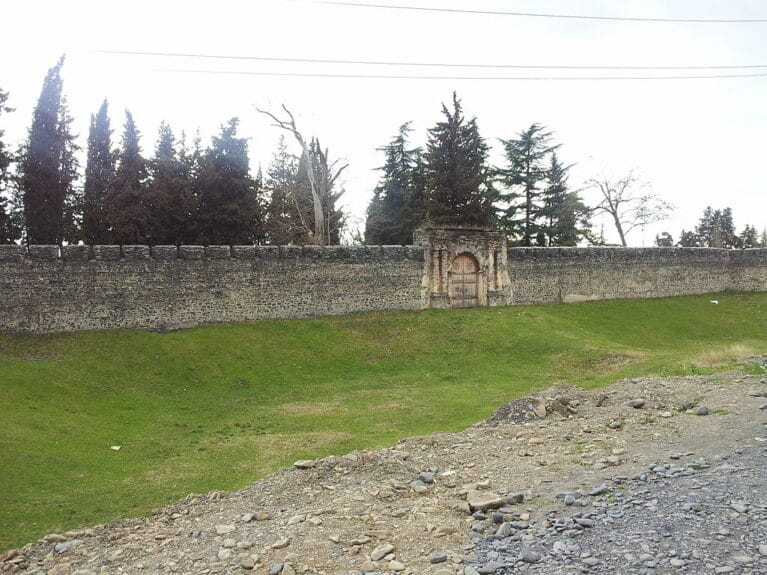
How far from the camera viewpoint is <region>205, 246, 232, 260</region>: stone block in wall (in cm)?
2134

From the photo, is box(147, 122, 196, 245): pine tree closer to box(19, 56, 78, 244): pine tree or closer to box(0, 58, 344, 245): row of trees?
box(0, 58, 344, 245): row of trees

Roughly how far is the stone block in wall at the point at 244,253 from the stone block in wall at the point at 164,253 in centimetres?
209

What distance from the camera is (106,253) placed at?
1984 cm

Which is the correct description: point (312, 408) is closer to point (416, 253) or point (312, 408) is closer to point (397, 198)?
point (416, 253)

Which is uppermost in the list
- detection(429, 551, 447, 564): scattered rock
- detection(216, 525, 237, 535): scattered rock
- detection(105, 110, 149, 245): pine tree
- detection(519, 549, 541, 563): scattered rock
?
detection(105, 110, 149, 245): pine tree

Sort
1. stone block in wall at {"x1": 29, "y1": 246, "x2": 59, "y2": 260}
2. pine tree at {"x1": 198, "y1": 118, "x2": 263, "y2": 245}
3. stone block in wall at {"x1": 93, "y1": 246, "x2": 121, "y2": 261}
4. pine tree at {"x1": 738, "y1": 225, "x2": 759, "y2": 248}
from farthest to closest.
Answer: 1. pine tree at {"x1": 738, "y1": 225, "x2": 759, "y2": 248}
2. pine tree at {"x1": 198, "y1": 118, "x2": 263, "y2": 245}
3. stone block in wall at {"x1": 93, "y1": 246, "x2": 121, "y2": 261}
4. stone block in wall at {"x1": 29, "y1": 246, "x2": 59, "y2": 260}

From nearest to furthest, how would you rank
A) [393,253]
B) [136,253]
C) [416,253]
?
[136,253], [393,253], [416,253]

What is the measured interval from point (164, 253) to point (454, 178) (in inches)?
855

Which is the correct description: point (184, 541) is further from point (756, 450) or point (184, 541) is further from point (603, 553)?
point (756, 450)

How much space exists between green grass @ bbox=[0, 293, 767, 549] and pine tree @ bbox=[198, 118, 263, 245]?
36.5 ft

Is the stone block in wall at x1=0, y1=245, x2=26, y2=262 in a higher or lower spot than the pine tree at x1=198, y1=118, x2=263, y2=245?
lower

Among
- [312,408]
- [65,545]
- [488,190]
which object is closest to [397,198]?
[488,190]

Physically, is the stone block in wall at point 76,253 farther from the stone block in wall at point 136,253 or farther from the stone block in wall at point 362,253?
the stone block in wall at point 362,253

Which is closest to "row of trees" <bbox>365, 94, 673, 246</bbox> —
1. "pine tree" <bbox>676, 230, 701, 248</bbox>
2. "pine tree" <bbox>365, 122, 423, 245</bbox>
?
"pine tree" <bbox>365, 122, 423, 245</bbox>
